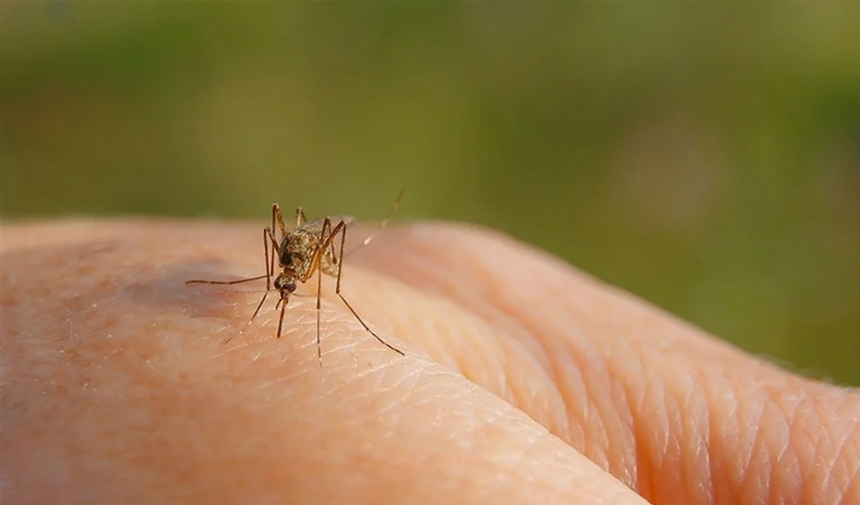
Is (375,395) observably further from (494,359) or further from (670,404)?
(670,404)

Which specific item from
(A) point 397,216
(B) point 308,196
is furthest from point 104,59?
(A) point 397,216

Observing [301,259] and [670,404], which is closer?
[670,404]

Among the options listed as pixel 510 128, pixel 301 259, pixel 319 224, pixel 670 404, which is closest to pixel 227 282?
pixel 301 259

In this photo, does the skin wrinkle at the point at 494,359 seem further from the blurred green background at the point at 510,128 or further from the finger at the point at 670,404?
the blurred green background at the point at 510,128

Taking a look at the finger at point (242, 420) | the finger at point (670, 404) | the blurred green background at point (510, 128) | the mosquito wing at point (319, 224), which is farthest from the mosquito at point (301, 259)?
the blurred green background at point (510, 128)

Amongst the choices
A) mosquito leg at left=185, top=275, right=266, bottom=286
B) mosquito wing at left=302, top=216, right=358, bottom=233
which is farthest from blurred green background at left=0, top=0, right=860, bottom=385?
mosquito leg at left=185, top=275, right=266, bottom=286

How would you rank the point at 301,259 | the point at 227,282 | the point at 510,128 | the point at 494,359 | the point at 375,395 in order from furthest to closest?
1. the point at 510,128
2. the point at 301,259
3. the point at 494,359
4. the point at 227,282
5. the point at 375,395
